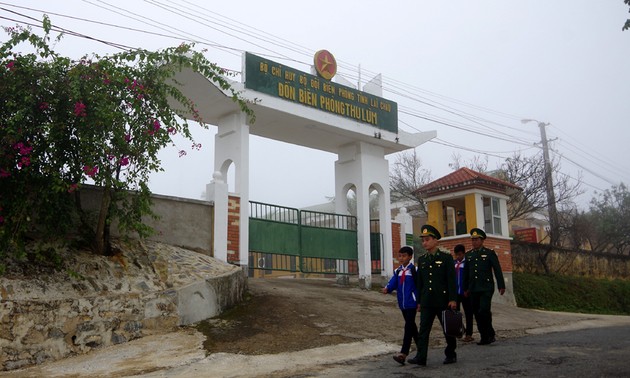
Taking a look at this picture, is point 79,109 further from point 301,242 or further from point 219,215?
point 301,242

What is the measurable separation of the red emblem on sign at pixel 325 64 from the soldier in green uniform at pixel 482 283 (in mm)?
7616

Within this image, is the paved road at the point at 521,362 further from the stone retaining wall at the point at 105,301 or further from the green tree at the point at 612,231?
the green tree at the point at 612,231

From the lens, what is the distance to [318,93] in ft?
49.7

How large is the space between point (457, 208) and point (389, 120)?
15.2 ft

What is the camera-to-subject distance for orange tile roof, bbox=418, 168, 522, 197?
17.9 m

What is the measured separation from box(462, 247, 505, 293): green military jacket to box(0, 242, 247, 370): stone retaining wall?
14.1ft

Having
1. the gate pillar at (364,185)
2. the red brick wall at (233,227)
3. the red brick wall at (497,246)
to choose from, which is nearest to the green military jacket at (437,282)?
the red brick wall at (233,227)

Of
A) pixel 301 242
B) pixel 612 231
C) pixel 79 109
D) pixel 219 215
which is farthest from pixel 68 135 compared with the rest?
pixel 612 231

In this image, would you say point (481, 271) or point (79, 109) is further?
point (481, 271)

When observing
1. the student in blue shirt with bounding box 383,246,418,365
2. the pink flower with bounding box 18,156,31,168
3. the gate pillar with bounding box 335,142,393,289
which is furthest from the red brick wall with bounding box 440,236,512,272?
the pink flower with bounding box 18,156,31,168

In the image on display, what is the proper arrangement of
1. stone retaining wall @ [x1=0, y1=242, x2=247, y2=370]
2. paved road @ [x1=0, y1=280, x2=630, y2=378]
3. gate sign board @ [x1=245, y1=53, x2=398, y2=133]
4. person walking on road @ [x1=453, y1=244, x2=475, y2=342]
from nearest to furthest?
paved road @ [x1=0, y1=280, x2=630, y2=378], stone retaining wall @ [x1=0, y1=242, x2=247, y2=370], person walking on road @ [x1=453, y1=244, x2=475, y2=342], gate sign board @ [x1=245, y1=53, x2=398, y2=133]

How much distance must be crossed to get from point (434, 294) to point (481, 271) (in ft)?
7.99

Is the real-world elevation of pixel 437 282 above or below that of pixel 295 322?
above

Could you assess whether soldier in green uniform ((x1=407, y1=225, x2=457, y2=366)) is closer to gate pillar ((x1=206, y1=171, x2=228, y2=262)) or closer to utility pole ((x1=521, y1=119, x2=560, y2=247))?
gate pillar ((x1=206, y1=171, x2=228, y2=262))
